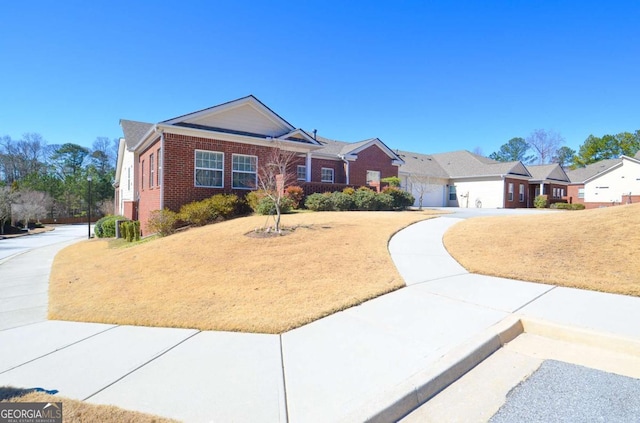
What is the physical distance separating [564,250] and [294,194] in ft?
36.5

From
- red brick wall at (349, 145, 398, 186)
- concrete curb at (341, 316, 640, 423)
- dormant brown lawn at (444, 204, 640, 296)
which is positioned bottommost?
concrete curb at (341, 316, 640, 423)

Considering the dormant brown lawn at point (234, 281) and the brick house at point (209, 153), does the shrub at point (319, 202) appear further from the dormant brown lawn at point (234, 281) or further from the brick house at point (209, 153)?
the dormant brown lawn at point (234, 281)

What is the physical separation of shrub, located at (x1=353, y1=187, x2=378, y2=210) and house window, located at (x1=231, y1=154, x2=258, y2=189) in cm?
523

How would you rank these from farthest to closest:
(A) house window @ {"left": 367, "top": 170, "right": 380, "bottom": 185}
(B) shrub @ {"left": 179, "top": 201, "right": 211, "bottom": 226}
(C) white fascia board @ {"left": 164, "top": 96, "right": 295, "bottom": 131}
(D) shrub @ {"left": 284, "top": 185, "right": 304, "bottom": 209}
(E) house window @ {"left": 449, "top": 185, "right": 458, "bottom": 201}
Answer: (E) house window @ {"left": 449, "top": 185, "right": 458, "bottom": 201}, (A) house window @ {"left": 367, "top": 170, "right": 380, "bottom": 185}, (D) shrub @ {"left": 284, "top": 185, "right": 304, "bottom": 209}, (C) white fascia board @ {"left": 164, "top": 96, "right": 295, "bottom": 131}, (B) shrub @ {"left": 179, "top": 201, "right": 211, "bottom": 226}

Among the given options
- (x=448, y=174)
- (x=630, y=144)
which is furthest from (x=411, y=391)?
(x=630, y=144)

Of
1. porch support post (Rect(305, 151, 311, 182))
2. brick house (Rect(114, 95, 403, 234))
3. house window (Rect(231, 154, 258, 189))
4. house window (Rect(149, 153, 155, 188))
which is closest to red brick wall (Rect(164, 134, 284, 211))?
brick house (Rect(114, 95, 403, 234))

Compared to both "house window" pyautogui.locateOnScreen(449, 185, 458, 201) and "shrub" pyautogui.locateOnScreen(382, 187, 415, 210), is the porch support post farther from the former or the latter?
"house window" pyautogui.locateOnScreen(449, 185, 458, 201)

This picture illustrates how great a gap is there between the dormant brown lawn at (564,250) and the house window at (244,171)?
10.1 metres

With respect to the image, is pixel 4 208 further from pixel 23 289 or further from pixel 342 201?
pixel 342 201

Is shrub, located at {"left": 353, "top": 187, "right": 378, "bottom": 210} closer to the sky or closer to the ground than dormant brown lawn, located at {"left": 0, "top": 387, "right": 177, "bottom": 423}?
closer to the sky

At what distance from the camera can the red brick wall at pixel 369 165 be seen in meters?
22.8

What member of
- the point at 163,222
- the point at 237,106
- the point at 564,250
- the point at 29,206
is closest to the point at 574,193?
the point at 564,250

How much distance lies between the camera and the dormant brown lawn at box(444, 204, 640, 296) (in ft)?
18.9

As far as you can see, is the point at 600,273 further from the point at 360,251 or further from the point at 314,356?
the point at 314,356
